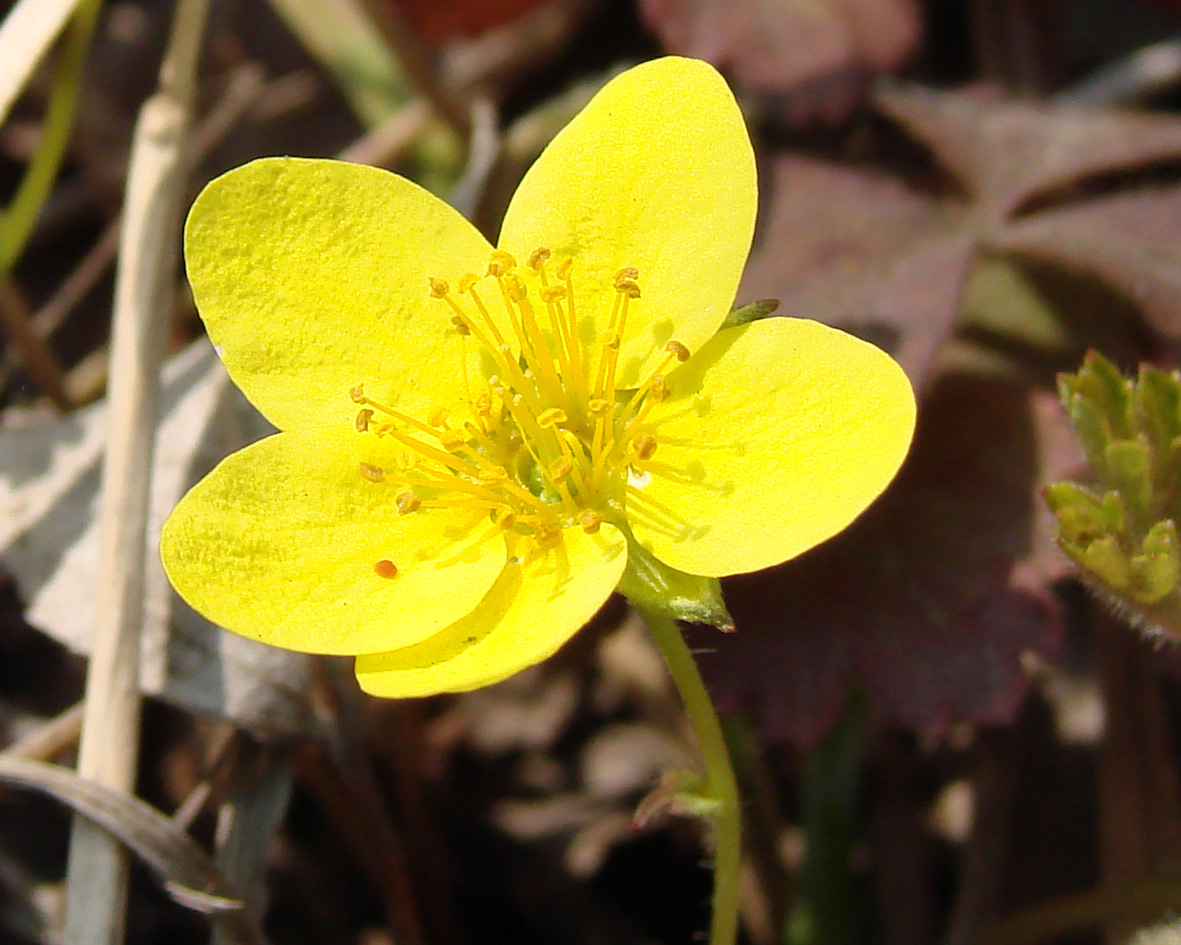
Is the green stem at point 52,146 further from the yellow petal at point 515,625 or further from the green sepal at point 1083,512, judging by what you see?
the green sepal at point 1083,512

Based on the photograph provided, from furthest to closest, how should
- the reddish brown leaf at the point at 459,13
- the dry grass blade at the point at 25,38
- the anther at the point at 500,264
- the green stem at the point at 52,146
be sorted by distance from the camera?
the reddish brown leaf at the point at 459,13, the green stem at the point at 52,146, the dry grass blade at the point at 25,38, the anther at the point at 500,264

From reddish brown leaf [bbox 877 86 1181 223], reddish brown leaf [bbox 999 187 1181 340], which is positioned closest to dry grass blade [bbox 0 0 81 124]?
reddish brown leaf [bbox 877 86 1181 223]

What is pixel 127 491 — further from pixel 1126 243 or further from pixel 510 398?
pixel 1126 243

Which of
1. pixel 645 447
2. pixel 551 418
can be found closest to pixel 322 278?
pixel 551 418

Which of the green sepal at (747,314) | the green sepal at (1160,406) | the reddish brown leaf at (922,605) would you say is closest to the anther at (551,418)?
the green sepal at (747,314)

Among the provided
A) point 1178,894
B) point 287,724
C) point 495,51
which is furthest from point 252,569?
point 495,51

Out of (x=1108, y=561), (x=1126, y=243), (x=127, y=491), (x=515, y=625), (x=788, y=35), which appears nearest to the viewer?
(x=515, y=625)
